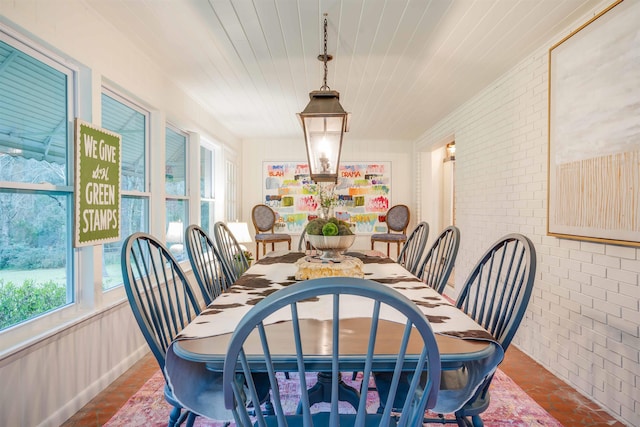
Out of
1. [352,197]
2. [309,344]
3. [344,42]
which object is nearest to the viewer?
[309,344]

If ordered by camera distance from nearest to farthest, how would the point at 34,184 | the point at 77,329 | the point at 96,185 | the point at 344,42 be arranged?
the point at 34,184 < the point at 77,329 < the point at 96,185 < the point at 344,42

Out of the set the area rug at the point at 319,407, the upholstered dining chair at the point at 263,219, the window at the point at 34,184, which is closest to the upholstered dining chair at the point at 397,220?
the upholstered dining chair at the point at 263,219

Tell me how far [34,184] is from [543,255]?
3.33 meters

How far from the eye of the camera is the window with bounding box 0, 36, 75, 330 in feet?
5.77

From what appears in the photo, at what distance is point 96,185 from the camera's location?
7.43ft

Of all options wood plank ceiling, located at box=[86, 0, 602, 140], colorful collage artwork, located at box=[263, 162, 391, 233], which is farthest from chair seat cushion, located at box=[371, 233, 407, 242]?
wood plank ceiling, located at box=[86, 0, 602, 140]

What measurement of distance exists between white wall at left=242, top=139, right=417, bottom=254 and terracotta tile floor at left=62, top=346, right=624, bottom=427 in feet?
13.4

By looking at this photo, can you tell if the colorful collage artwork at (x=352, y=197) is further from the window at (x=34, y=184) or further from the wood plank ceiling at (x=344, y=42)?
the window at (x=34, y=184)

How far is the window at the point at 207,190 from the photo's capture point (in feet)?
16.1

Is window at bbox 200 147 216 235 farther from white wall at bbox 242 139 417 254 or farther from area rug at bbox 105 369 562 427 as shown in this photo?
area rug at bbox 105 369 562 427

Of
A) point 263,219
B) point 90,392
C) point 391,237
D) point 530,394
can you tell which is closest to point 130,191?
point 90,392

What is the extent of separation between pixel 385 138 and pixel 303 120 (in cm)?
476

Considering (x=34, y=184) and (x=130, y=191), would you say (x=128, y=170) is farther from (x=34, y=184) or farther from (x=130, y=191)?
(x=34, y=184)

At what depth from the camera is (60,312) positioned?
2.10 metres
